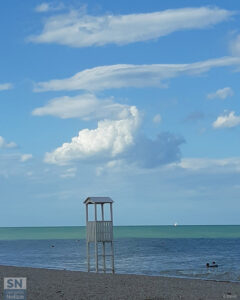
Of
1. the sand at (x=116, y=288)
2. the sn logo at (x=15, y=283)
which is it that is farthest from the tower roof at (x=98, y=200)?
the sn logo at (x=15, y=283)

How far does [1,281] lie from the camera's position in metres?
20.6

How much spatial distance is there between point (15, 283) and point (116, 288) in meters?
4.43

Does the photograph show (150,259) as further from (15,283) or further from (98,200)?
(15,283)

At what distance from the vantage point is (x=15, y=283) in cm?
2067

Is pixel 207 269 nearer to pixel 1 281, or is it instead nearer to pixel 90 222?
pixel 90 222

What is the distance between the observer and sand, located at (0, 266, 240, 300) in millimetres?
17500

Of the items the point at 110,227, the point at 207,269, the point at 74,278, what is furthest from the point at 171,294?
the point at 207,269

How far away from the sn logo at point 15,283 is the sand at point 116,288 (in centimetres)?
28

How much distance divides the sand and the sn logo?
28 centimetres

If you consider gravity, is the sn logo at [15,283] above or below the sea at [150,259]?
above

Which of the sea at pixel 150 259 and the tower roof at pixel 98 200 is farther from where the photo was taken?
the sea at pixel 150 259

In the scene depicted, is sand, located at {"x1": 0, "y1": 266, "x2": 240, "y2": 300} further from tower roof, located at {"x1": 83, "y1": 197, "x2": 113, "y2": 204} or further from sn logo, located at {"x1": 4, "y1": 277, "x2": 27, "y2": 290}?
tower roof, located at {"x1": 83, "y1": 197, "x2": 113, "y2": 204}

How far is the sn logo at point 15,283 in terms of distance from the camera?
1931 cm

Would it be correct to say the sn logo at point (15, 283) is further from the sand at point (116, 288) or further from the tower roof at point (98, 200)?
the tower roof at point (98, 200)
